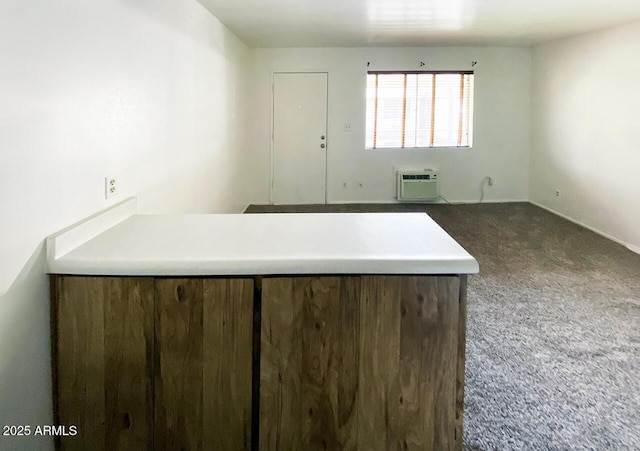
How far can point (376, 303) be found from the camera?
159 cm

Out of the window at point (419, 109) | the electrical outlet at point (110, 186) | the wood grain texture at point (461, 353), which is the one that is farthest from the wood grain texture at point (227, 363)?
the window at point (419, 109)

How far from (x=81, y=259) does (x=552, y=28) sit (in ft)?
18.8

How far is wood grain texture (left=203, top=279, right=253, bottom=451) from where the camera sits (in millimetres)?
1572

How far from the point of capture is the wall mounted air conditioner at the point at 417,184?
24.2 feet

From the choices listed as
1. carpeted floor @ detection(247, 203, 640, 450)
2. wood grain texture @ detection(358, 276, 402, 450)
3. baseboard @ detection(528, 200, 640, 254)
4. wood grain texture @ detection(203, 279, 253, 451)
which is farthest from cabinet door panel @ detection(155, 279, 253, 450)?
baseboard @ detection(528, 200, 640, 254)

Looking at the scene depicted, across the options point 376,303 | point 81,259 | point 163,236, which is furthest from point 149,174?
point 376,303

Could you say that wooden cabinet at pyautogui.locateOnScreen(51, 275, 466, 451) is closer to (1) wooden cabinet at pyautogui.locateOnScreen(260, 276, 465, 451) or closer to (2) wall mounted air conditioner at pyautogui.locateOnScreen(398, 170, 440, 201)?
(1) wooden cabinet at pyautogui.locateOnScreen(260, 276, 465, 451)

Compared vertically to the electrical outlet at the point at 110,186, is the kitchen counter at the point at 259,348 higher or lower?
lower

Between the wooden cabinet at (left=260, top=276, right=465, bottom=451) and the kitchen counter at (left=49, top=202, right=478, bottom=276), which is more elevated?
the kitchen counter at (left=49, top=202, right=478, bottom=276)

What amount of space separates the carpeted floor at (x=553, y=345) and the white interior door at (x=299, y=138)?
286cm

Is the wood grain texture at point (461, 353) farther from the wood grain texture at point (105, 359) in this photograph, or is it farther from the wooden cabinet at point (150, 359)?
the wood grain texture at point (105, 359)

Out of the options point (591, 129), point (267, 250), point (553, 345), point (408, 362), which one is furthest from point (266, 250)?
point (591, 129)

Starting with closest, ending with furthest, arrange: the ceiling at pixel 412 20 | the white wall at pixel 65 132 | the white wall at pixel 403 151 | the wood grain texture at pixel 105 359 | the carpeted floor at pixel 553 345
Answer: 1. the white wall at pixel 65 132
2. the wood grain texture at pixel 105 359
3. the carpeted floor at pixel 553 345
4. the ceiling at pixel 412 20
5. the white wall at pixel 403 151

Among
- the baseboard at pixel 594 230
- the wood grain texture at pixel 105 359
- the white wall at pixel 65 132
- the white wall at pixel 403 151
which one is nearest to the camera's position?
the white wall at pixel 65 132
